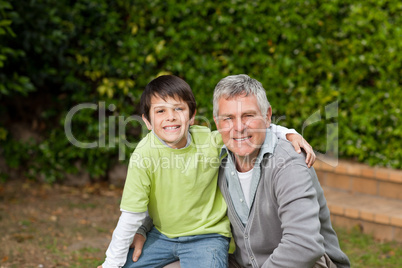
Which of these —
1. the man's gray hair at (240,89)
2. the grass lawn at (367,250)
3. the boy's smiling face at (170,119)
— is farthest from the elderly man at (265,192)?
the grass lawn at (367,250)

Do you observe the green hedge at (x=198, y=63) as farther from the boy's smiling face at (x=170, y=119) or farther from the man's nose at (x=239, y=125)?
the man's nose at (x=239, y=125)

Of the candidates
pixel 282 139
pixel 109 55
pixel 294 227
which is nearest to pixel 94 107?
pixel 109 55

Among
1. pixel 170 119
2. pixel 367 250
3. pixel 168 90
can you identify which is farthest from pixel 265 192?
pixel 367 250

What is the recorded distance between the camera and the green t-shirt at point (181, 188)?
2529mm

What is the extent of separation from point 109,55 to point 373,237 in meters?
3.49

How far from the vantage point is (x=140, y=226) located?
8.69 ft

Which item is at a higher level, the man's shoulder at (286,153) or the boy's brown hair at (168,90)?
the boy's brown hair at (168,90)

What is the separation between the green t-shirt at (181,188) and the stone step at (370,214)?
6.73 feet

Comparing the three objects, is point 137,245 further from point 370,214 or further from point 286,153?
point 370,214

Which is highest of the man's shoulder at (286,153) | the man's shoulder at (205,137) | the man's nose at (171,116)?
the man's nose at (171,116)

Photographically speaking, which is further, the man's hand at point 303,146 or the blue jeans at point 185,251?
the blue jeans at point 185,251

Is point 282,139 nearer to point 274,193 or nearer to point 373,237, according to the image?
point 274,193

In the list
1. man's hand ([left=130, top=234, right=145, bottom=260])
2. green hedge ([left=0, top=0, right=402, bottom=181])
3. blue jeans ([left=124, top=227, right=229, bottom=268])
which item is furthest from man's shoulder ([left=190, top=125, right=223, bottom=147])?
green hedge ([left=0, top=0, right=402, bottom=181])

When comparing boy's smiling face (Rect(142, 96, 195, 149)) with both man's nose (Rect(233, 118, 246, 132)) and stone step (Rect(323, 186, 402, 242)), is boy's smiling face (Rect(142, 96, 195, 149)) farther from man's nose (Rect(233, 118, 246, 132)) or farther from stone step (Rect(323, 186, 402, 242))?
stone step (Rect(323, 186, 402, 242))
